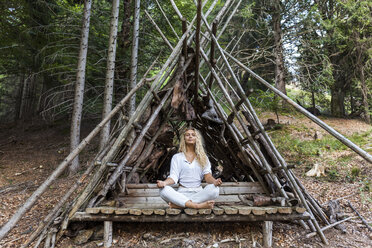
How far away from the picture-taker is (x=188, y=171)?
3586mm

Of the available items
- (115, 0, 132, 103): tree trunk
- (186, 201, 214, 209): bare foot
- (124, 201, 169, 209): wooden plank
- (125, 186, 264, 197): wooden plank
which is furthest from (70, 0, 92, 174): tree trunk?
(186, 201, 214, 209): bare foot

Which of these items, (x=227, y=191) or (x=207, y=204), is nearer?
(x=207, y=204)

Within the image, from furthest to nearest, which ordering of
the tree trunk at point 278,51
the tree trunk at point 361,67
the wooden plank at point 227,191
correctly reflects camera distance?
the tree trunk at point 278,51, the tree trunk at point 361,67, the wooden plank at point 227,191

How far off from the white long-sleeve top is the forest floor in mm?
696

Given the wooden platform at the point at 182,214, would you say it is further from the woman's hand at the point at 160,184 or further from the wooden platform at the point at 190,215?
the woman's hand at the point at 160,184

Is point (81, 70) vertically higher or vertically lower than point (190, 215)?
higher

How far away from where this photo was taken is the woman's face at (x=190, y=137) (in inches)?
145

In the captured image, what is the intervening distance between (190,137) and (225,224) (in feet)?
5.12

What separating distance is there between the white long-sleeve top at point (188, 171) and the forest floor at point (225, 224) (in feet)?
2.28

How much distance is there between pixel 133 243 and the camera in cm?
311

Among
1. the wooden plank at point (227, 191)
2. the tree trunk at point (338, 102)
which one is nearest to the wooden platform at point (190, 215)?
the wooden plank at point (227, 191)

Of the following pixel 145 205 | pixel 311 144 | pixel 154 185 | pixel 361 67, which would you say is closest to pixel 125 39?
pixel 154 185

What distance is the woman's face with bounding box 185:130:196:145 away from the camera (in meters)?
3.68

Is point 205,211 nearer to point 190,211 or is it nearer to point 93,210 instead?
point 190,211
